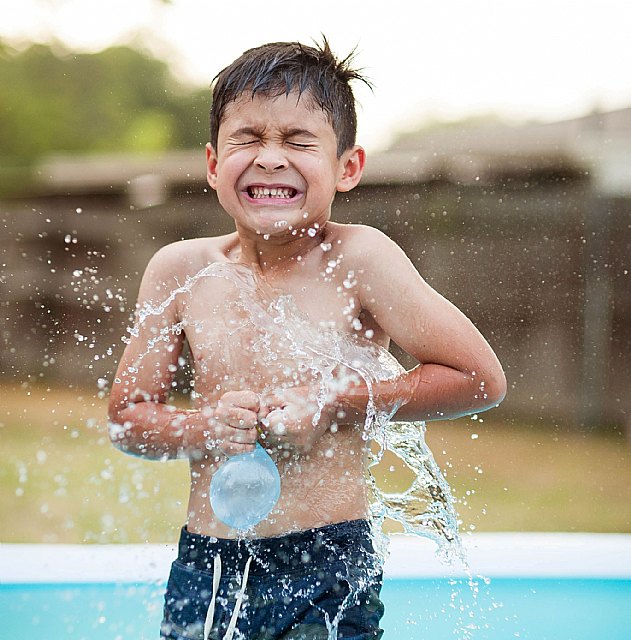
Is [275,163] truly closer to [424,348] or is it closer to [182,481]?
[424,348]

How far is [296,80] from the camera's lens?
1448 mm

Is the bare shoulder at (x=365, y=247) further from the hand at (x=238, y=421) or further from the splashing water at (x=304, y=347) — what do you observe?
the hand at (x=238, y=421)

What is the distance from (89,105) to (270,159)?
437 cm

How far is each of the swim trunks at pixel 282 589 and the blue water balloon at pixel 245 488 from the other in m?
0.08

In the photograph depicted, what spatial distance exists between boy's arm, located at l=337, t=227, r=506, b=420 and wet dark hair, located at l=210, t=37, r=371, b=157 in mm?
231

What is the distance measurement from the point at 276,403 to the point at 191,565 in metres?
0.29

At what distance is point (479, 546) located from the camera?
2588mm

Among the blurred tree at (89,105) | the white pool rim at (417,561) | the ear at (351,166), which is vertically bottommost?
the white pool rim at (417,561)

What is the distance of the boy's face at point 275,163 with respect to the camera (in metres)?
1.44

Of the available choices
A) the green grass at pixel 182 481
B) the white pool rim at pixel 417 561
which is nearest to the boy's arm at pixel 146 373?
the white pool rim at pixel 417 561

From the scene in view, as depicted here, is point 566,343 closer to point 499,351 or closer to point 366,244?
point 499,351

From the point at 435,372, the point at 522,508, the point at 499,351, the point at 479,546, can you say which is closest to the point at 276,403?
the point at 435,372

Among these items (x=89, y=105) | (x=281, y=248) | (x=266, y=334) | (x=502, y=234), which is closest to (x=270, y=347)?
(x=266, y=334)

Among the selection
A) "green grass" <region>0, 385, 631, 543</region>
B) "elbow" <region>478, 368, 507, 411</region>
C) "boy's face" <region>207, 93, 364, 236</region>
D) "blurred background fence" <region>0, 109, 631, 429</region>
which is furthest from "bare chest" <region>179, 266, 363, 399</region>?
"blurred background fence" <region>0, 109, 631, 429</region>
